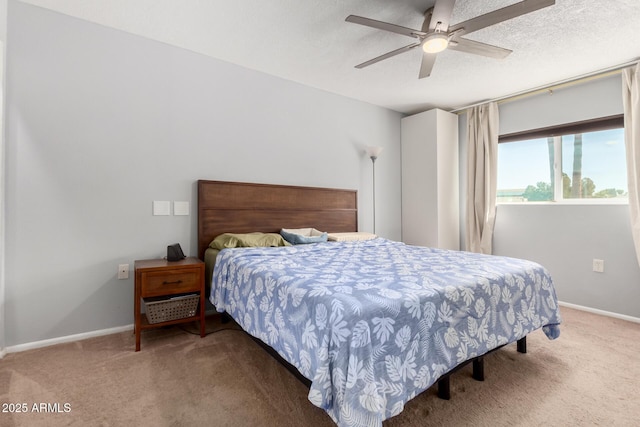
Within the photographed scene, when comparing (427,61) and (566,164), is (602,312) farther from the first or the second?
(427,61)

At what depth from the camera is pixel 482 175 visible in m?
3.92

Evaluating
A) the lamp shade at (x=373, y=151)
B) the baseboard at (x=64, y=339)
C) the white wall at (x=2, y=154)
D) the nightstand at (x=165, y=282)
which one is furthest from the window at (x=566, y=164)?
the white wall at (x=2, y=154)

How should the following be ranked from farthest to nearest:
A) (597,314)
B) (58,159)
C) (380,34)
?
(597,314) < (380,34) < (58,159)

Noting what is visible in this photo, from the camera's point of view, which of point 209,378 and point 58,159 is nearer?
point 209,378

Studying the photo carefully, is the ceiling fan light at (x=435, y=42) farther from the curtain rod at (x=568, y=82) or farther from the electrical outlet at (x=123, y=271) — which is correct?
the electrical outlet at (x=123, y=271)

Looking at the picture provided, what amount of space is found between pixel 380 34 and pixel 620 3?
1.61 meters

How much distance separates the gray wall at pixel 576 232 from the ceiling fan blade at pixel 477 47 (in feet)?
5.94

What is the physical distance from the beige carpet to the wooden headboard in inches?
40.8

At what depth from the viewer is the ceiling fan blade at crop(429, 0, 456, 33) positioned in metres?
1.70

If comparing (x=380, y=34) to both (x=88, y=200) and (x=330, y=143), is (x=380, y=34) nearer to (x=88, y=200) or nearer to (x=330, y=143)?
(x=330, y=143)

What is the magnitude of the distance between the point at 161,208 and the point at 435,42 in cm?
253

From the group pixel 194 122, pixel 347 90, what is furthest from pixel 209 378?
pixel 347 90

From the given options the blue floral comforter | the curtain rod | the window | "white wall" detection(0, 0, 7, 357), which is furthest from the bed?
the curtain rod

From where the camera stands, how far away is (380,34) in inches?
96.1
